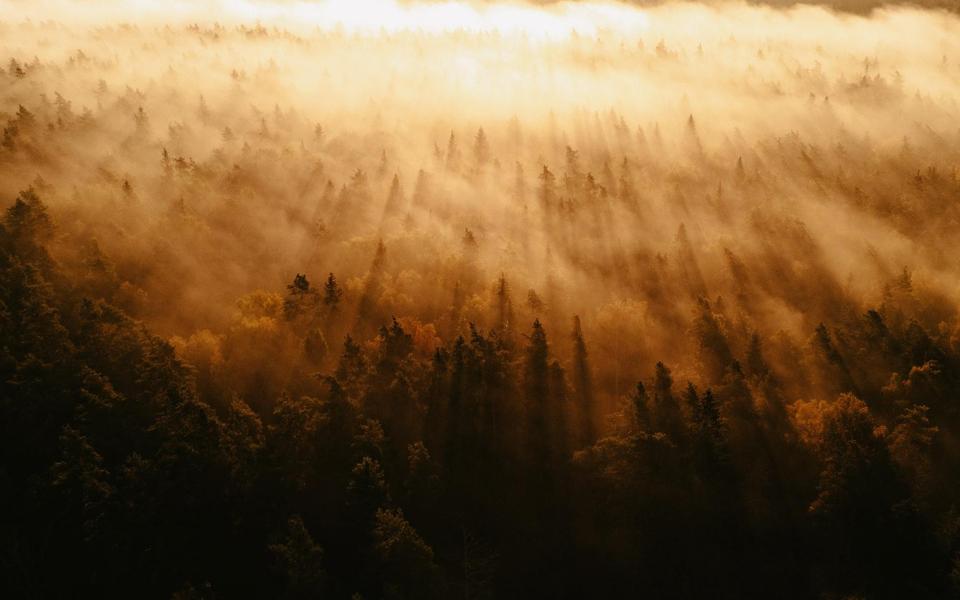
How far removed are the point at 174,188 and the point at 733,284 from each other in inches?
5331

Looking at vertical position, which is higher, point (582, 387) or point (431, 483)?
point (582, 387)

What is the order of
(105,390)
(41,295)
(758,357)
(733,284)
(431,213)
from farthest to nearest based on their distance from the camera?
(431,213), (733,284), (758,357), (41,295), (105,390)

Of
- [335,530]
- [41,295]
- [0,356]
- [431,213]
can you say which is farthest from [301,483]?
[431,213]

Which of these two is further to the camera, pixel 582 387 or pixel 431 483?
pixel 582 387

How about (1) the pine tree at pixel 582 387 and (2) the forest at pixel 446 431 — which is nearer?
(2) the forest at pixel 446 431

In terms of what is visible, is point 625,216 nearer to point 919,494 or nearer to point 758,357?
point 758,357

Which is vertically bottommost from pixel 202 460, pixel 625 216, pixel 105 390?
pixel 202 460

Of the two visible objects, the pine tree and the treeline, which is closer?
the treeline

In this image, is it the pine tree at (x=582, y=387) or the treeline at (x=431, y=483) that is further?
the pine tree at (x=582, y=387)

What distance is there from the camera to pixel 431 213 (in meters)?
192

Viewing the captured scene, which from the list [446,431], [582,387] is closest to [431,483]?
[446,431]

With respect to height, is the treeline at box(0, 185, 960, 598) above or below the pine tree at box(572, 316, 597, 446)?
below

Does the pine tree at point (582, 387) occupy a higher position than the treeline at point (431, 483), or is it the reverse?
the pine tree at point (582, 387)

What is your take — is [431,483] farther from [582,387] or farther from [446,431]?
[582,387]
